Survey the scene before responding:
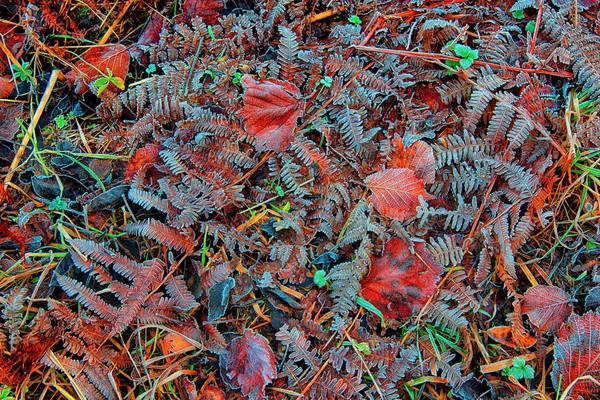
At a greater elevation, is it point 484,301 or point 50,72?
point 50,72

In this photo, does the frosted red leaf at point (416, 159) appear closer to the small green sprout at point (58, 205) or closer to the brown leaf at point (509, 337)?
the brown leaf at point (509, 337)

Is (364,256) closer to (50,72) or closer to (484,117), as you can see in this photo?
(484,117)

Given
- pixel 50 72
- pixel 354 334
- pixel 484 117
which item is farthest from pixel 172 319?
pixel 484 117

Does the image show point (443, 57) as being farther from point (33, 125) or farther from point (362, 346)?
point (33, 125)

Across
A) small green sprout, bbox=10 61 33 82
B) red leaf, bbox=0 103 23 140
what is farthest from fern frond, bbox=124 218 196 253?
small green sprout, bbox=10 61 33 82

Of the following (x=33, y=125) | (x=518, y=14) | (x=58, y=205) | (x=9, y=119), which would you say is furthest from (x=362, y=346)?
(x=9, y=119)

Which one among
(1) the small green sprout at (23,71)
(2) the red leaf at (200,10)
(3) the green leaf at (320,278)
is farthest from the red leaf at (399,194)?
(1) the small green sprout at (23,71)
